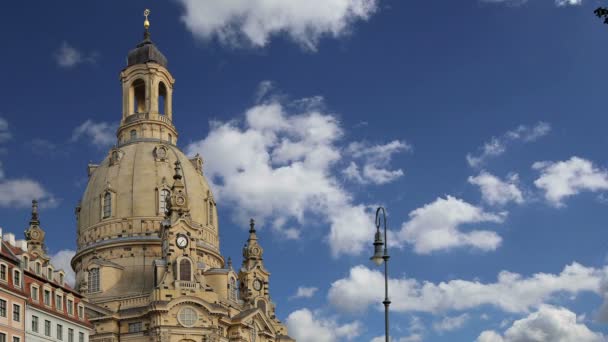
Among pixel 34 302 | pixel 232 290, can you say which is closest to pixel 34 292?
pixel 34 302

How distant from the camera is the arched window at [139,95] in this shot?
380ft

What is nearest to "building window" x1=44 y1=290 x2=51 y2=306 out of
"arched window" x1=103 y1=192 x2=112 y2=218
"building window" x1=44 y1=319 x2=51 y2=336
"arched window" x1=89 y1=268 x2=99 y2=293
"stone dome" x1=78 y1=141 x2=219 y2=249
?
"building window" x1=44 y1=319 x2=51 y2=336

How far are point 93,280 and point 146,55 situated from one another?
34.3m

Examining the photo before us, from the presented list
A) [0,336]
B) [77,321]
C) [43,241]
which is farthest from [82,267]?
[0,336]

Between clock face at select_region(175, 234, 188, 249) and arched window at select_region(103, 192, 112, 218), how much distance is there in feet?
40.3

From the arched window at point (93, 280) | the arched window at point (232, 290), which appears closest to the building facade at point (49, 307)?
the arched window at point (93, 280)

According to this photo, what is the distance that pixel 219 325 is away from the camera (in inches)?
3637

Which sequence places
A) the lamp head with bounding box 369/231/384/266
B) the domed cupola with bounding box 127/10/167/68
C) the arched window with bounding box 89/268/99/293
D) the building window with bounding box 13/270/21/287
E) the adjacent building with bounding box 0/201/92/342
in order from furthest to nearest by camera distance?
the domed cupola with bounding box 127/10/167/68 < the arched window with bounding box 89/268/99/293 < the building window with bounding box 13/270/21/287 < the adjacent building with bounding box 0/201/92/342 < the lamp head with bounding box 369/231/384/266

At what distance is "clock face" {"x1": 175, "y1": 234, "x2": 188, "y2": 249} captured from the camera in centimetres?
9406

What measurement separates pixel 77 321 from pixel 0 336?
10.5 meters

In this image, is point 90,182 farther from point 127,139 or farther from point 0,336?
point 0,336

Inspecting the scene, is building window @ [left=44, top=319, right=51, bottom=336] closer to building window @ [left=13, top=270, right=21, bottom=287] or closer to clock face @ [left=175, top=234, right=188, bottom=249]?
building window @ [left=13, top=270, right=21, bottom=287]

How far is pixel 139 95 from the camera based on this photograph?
120 meters

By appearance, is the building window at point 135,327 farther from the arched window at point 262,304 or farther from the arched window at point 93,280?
the arched window at point 262,304
